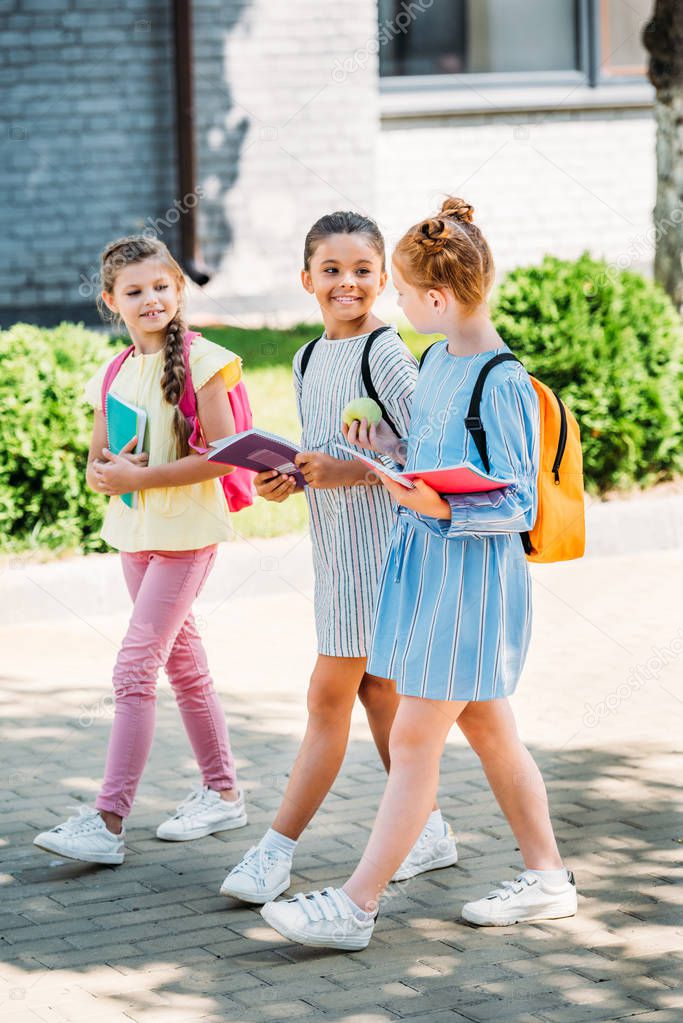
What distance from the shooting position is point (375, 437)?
4.08 meters

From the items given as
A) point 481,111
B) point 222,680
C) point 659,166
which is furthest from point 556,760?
point 481,111

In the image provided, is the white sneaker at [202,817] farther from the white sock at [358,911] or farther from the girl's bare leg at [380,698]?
the white sock at [358,911]

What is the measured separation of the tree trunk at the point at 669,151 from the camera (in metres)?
10.7

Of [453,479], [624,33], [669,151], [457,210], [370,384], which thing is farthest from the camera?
[624,33]

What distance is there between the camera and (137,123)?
14555mm

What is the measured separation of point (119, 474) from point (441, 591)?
1.21 metres

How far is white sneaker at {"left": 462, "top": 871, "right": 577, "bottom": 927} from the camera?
4.10m

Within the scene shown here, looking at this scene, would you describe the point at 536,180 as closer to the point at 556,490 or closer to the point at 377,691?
the point at 377,691

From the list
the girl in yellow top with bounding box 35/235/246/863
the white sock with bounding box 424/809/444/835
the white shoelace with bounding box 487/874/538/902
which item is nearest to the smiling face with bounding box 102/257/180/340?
the girl in yellow top with bounding box 35/235/246/863

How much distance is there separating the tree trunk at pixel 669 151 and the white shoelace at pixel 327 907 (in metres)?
7.62

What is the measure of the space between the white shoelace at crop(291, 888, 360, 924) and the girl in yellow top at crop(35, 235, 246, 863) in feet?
2.83

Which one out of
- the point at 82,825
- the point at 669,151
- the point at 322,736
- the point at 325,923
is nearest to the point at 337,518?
the point at 322,736

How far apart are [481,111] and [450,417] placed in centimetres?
1271

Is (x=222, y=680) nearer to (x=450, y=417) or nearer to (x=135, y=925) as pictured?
(x=135, y=925)
